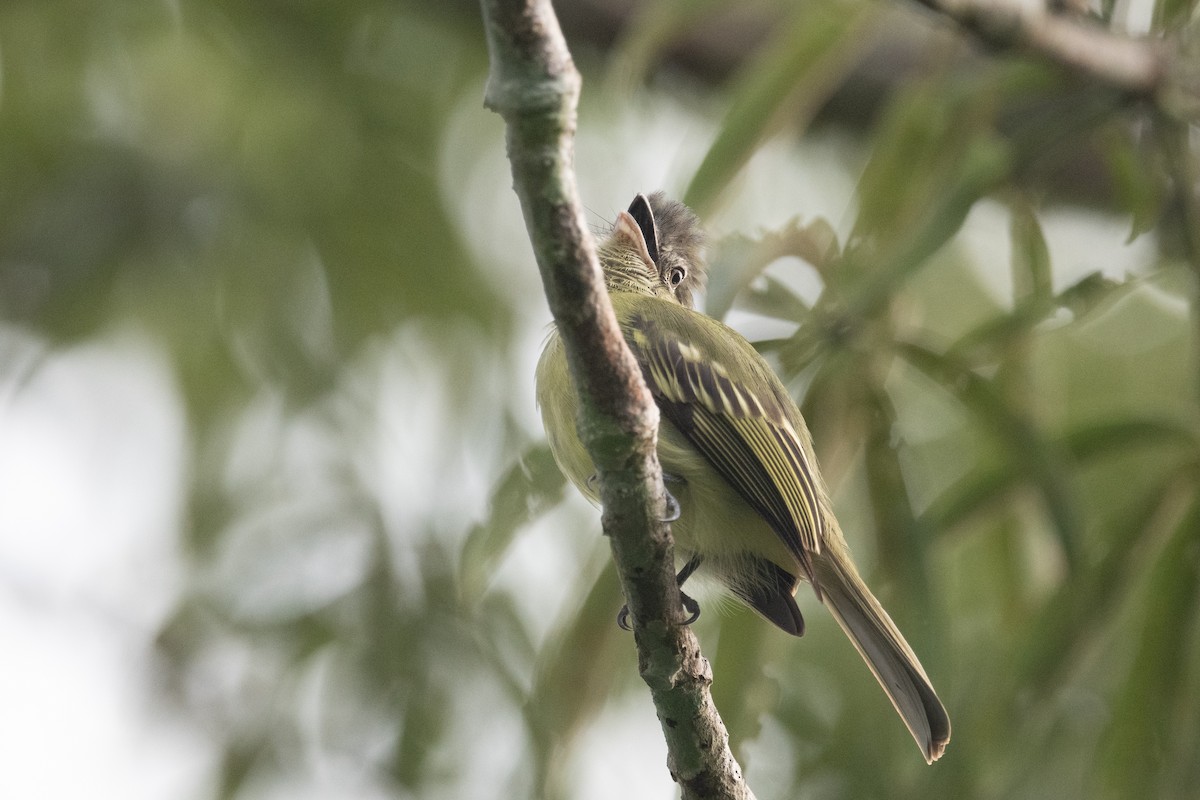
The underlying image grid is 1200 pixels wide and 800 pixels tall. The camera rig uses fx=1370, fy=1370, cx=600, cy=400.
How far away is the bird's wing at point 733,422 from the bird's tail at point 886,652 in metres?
0.07

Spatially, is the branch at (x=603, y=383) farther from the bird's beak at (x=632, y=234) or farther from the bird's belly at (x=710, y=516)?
the bird's beak at (x=632, y=234)

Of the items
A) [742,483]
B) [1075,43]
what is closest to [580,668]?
[742,483]

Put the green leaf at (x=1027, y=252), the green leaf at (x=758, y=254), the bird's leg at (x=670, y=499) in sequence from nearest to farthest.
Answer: the bird's leg at (x=670, y=499), the green leaf at (x=758, y=254), the green leaf at (x=1027, y=252)

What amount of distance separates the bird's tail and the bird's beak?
2.57 feet

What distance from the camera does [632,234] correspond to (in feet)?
9.36

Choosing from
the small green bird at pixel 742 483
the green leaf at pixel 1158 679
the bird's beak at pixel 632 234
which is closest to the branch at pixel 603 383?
the small green bird at pixel 742 483

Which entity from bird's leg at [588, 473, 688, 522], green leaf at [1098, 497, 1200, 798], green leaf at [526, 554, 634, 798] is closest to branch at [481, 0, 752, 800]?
bird's leg at [588, 473, 688, 522]

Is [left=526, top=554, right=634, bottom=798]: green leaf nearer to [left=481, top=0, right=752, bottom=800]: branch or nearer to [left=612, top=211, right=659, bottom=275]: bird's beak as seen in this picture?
[left=612, top=211, right=659, bottom=275]: bird's beak

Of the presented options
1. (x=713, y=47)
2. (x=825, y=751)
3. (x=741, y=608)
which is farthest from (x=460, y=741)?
(x=713, y=47)

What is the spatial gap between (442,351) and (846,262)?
1877 mm

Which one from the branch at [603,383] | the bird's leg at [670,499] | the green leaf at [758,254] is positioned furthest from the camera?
the green leaf at [758,254]

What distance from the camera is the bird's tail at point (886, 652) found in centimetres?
238

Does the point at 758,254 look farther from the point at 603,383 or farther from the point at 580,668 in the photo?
the point at 603,383

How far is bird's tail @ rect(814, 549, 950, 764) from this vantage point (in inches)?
93.5
